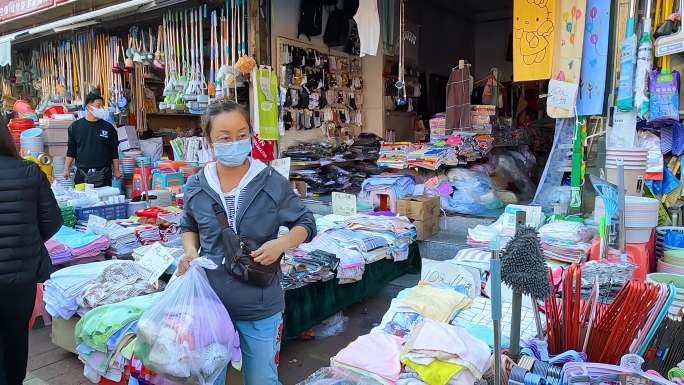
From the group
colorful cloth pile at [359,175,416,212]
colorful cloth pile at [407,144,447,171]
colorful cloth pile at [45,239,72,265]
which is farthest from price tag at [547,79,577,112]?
colorful cloth pile at [45,239,72,265]

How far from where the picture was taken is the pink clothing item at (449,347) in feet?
5.70

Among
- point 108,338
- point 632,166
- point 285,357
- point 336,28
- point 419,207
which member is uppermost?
point 336,28

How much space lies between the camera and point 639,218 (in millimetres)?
3178

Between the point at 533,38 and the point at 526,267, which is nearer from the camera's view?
the point at 526,267

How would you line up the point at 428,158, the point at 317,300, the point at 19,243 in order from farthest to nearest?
1. the point at 428,158
2. the point at 317,300
3. the point at 19,243

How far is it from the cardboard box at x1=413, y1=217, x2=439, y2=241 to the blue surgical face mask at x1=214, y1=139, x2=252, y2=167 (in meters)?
3.38

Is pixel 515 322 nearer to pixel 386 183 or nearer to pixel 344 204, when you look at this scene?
pixel 344 204

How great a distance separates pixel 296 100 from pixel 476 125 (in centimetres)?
269

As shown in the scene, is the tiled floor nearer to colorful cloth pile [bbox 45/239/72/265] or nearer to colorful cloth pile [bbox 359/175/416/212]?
colorful cloth pile [bbox 45/239/72/265]

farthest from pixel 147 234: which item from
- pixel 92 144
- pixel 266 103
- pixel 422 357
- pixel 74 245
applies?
pixel 422 357

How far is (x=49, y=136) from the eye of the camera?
7.10 m

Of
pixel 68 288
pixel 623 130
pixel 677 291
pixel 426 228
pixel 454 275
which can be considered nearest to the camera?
pixel 677 291

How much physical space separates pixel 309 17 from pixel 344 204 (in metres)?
3.38

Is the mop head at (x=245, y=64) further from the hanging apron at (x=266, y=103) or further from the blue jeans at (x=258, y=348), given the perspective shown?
the blue jeans at (x=258, y=348)
